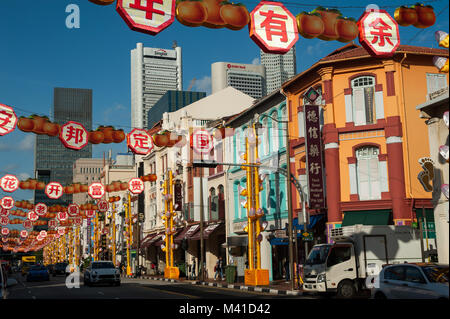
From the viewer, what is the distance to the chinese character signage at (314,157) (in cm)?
3059

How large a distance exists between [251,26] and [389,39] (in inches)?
175

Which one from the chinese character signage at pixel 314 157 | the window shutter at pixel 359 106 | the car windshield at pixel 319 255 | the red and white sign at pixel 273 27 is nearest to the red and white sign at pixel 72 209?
the chinese character signage at pixel 314 157

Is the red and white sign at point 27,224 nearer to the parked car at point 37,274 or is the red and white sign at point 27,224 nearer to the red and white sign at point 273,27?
the parked car at point 37,274

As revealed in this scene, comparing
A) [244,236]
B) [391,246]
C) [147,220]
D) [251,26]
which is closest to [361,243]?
[391,246]

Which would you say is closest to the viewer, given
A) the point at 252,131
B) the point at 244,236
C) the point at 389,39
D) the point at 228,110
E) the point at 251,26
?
the point at 251,26

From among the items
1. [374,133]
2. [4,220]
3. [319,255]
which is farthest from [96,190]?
[4,220]

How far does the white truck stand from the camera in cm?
2317

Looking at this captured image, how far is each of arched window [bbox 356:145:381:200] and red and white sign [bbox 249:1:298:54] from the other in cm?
1591

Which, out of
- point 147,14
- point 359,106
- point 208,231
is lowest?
point 208,231

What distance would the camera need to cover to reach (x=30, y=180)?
37.1m

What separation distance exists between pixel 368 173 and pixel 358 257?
321 inches

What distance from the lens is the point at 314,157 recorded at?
30922 millimetres

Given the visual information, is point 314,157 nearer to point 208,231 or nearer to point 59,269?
point 208,231
